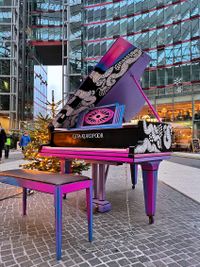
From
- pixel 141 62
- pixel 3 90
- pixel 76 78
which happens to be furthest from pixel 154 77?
pixel 141 62

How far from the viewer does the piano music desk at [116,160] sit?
3.03m

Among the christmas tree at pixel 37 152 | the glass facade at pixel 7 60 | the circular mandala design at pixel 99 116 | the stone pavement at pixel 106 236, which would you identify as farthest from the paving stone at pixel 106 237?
the glass facade at pixel 7 60

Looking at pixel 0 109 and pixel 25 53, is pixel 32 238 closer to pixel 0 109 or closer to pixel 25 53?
pixel 0 109

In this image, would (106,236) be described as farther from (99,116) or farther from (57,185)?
(99,116)

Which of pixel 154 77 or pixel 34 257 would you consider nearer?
pixel 34 257

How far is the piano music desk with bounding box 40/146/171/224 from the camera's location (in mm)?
3025

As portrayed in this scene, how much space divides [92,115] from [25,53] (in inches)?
1590

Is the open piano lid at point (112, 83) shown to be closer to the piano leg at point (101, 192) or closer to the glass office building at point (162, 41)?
the piano leg at point (101, 192)

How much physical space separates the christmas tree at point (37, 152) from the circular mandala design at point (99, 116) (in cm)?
198

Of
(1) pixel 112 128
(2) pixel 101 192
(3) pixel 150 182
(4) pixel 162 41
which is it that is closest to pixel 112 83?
(1) pixel 112 128

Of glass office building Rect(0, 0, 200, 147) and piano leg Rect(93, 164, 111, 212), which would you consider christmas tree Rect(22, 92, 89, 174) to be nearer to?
piano leg Rect(93, 164, 111, 212)

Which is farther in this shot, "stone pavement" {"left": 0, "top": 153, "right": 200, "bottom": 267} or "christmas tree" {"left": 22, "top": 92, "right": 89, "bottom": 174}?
"christmas tree" {"left": 22, "top": 92, "right": 89, "bottom": 174}

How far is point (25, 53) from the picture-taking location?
40.6 meters

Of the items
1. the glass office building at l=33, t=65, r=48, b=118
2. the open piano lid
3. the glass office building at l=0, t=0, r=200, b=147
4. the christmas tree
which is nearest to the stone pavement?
the christmas tree
